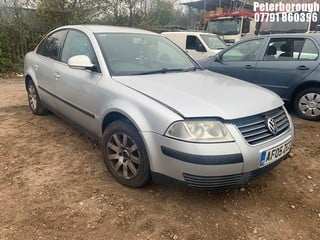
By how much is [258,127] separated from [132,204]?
1265mm

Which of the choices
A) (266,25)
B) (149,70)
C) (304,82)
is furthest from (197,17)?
(149,70)

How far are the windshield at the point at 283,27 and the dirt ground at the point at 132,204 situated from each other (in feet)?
35.9

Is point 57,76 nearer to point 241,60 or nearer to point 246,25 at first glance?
point 241,60

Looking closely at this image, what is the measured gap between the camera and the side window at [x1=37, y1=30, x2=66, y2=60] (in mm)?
4397

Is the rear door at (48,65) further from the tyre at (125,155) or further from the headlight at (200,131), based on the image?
the headlight at (200,131)

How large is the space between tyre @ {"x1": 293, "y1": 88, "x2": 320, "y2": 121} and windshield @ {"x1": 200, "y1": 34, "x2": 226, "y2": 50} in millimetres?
5925

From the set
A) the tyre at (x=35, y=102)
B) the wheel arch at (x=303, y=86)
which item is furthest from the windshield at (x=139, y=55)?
the wheel arch at (x=303, y=86)

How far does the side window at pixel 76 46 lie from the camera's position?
3.62m

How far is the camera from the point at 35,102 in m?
5.21

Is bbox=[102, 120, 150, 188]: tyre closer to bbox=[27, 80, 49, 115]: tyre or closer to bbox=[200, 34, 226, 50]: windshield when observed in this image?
bbox=[27, 80, 49, 115]: tyre

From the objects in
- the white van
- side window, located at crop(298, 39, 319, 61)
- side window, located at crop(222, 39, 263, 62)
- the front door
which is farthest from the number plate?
the white van

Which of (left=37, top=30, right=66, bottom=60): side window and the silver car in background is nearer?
the silver car in background

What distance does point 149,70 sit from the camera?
3.50 meters

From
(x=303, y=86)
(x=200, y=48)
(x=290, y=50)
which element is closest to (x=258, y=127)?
(x=303, y=86)
